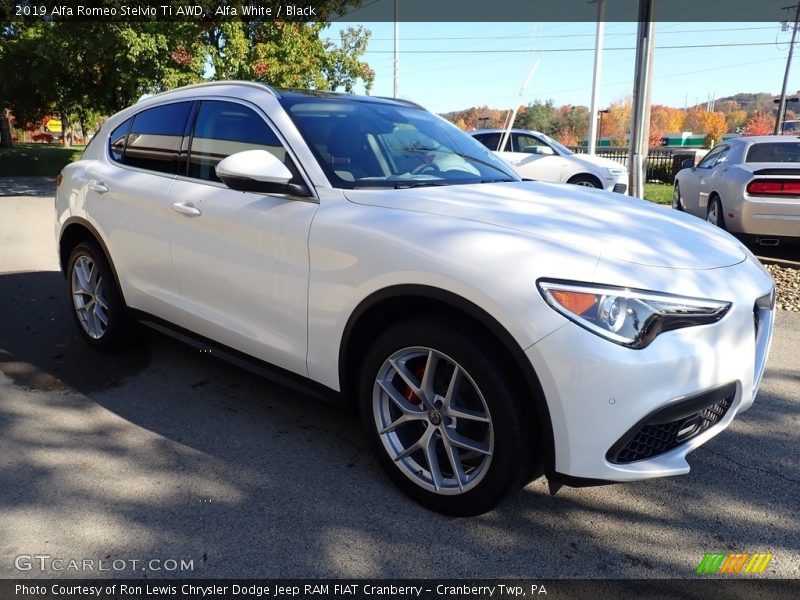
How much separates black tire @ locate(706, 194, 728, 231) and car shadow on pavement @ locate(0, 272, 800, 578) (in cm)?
532

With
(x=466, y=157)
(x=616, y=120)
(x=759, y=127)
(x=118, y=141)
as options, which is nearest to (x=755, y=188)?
(x=466, y=157)

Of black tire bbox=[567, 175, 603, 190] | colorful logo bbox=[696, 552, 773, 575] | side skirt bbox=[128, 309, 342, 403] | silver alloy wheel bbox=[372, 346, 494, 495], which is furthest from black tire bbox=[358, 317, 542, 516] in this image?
black tire bbox=[567, 175, 603, 190]

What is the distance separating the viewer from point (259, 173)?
115 inches

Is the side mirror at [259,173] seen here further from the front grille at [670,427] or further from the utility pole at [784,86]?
the utility pole at [784,86]

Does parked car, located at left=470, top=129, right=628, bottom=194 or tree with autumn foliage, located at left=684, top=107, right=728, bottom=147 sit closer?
parked car, located at left=470, top=129, right=628, bottom=194

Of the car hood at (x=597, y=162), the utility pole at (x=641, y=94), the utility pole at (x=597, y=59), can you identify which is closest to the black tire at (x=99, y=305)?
the utility pole at (x=641, y=94)

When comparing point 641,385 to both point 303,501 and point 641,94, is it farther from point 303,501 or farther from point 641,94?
point 641,94

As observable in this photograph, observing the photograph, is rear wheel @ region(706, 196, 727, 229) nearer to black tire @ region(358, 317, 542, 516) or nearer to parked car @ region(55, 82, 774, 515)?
parked car @ region(55, 82, 774, 515)

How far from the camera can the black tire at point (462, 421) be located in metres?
2.36

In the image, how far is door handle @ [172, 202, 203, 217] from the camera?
348 centimetres

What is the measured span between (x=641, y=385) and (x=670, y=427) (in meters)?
0.34

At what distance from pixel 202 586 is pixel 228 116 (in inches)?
94.4

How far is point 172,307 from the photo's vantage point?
379 cm

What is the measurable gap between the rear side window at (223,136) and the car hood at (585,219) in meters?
0.68
